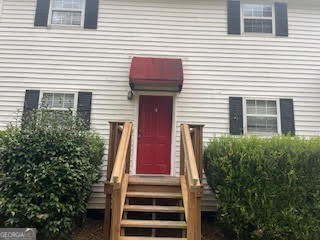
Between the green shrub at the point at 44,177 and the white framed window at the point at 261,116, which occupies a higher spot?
the white framed window at the point at 261,116

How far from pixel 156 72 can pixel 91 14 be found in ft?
7.91

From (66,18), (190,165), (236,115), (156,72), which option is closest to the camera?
(190,165)

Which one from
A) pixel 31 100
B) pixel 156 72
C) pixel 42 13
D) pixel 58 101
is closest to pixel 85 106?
pixel 58 101

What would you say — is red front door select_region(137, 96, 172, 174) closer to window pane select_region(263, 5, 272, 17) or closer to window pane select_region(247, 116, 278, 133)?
window pane select_region(247, 116, 278, 133)

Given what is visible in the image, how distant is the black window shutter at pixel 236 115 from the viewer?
565 centimetres

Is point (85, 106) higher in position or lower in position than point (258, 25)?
lower

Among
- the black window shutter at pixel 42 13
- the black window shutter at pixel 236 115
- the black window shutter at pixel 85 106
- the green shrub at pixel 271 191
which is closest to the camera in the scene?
the green shrub at pixel 271 191

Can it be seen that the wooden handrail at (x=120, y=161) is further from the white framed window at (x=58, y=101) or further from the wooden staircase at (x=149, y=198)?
the white framed window at (x=58, y=101)

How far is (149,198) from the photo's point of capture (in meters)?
4.20

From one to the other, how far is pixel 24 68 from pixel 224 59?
4775mm

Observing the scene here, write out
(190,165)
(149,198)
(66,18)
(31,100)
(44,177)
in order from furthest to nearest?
→ 1. (66,18)
2. (31,100)
3. (149,198)
4. (44,177)
5. (190,165)

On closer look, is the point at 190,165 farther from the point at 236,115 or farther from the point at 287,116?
the point at 287,116

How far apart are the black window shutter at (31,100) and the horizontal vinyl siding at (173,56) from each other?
0.15 m

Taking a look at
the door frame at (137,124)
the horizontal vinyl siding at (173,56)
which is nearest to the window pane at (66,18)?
the horizontal vinyl siding at (173,56)
